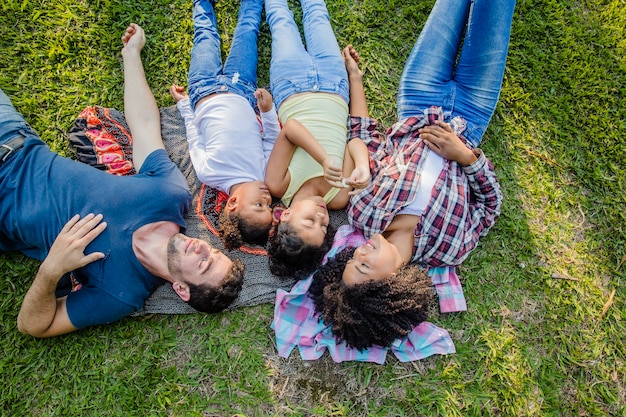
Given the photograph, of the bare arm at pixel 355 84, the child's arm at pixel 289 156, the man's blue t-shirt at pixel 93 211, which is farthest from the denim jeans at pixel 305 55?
the man's blue t-shirt at pixel 93 211

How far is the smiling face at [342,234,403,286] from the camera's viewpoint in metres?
3.12

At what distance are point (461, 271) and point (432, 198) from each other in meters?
0.84

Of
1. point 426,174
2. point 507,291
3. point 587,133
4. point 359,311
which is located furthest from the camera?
point 587,133

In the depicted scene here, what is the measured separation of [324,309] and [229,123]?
5.60 feet

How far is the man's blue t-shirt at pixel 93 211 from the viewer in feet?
10.7

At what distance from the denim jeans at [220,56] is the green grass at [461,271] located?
0.68 ft

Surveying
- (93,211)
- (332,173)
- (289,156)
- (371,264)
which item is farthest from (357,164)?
(93,211)

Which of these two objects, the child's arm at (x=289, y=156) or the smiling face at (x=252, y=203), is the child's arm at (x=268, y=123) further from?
the smiling face at (x=252, y=203)

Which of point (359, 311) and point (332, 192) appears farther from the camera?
point (332, 192)

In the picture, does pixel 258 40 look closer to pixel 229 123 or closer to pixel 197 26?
pixel 197 26

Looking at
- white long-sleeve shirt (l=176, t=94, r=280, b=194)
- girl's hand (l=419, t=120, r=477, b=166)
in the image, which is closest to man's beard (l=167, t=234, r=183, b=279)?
white long-sleeve shirt (l=176, t=94, r=280, b=194)

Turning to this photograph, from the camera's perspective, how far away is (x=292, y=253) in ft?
10.9

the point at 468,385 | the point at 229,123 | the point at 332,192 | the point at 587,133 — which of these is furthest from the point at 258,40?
the point at 468,385

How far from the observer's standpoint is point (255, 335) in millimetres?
3664
